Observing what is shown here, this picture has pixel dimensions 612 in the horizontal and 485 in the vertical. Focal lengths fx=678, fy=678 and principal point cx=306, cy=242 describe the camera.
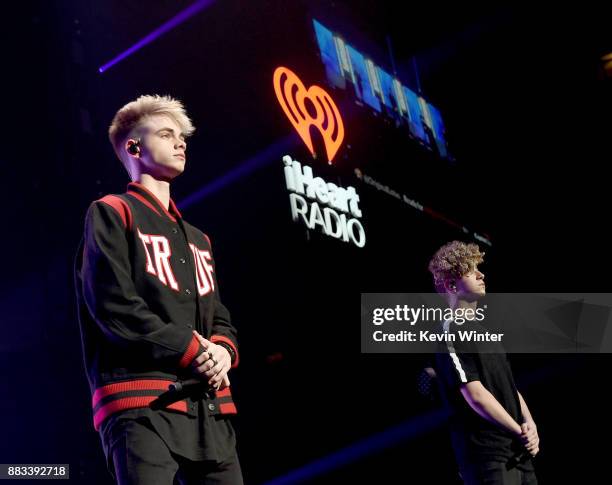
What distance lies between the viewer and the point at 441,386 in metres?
2.99

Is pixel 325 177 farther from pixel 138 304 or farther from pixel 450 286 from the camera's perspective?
pixel 138 304

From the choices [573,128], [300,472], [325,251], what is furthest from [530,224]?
[300,472]

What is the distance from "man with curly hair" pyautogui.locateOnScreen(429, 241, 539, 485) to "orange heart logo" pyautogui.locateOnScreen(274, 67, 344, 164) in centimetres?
411

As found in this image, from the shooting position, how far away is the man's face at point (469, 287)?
3102 mm

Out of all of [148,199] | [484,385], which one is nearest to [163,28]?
[148,199]

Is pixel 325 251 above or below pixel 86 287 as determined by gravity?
above

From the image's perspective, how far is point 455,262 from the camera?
3.12 meters

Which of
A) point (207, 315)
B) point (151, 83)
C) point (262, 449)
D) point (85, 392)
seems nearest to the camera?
point (207, 315)

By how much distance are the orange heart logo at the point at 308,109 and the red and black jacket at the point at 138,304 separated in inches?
188

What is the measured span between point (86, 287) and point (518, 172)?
29.3ft

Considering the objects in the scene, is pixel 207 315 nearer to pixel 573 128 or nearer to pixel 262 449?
Result: pixel 262 449

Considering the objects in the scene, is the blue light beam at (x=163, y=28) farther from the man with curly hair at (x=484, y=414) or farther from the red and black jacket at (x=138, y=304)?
the man with curly hair at (x=484, y=414)

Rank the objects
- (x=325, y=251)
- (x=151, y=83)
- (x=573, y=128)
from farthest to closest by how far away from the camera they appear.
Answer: (x=573, y=128) < (x=325, y=251) < (x=151, y=83)

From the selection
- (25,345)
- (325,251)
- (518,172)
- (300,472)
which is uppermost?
(518,172)
